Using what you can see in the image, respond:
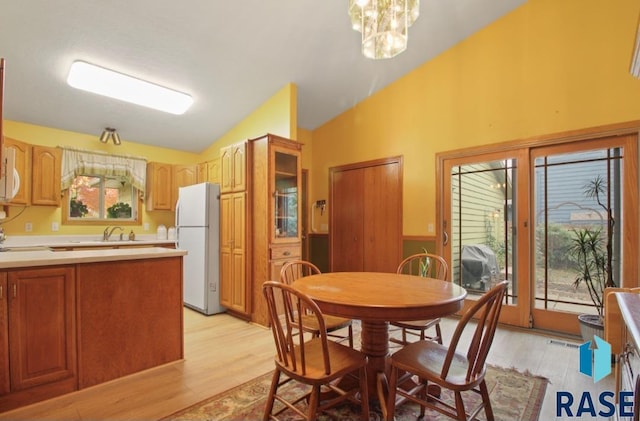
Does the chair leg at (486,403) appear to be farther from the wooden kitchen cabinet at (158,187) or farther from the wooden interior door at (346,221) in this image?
the wooden kitchen cabinet at (158,187)

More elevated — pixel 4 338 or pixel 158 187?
pixel 158 187

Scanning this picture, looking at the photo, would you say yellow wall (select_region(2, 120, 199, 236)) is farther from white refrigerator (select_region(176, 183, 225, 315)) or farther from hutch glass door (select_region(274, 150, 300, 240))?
hutch glass door (select_region(274, 150, 300, 240))

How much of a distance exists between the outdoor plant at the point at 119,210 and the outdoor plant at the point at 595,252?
5.67 metres

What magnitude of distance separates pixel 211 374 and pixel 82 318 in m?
0.94

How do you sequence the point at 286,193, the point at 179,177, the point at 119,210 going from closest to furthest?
the point at 286,193
the point at 119,210
the point at 179,177

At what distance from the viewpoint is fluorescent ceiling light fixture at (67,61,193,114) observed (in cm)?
319

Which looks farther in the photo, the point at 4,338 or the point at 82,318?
the point at 82,318

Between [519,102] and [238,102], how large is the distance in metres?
3.24

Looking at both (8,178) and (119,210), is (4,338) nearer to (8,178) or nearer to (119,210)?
(8,178)

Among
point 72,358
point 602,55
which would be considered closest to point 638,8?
point 602,55

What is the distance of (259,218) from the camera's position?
11.6 ft

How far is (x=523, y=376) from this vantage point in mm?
2275

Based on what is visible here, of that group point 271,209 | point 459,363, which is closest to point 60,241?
point 271,209

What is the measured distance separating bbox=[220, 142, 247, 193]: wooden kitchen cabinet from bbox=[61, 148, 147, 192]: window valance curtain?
1.58 metres
